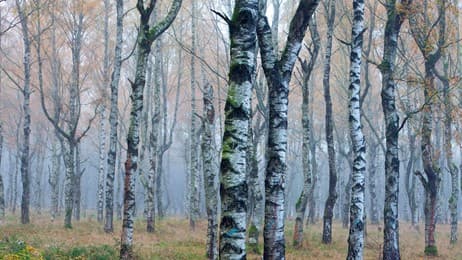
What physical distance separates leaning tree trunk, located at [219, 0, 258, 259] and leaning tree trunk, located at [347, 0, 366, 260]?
5006 mm

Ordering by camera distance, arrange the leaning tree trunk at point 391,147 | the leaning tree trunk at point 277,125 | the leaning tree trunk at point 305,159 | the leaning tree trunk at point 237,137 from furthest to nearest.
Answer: the leaning tree trunk at point 305,159 → the leaning tree trunk at point 391,147 → the leaning tree trunk at point 277,125 → the leaning tree trunk at point 237,137

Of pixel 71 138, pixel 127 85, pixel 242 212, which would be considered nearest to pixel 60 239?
pixel 71 138

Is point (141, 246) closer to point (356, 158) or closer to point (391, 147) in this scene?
point (356, 158)

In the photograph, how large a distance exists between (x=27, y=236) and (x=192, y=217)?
24.6 ft

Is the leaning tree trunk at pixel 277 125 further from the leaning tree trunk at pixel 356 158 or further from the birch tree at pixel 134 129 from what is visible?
the birch tree at pixel 134 129

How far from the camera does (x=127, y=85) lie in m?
34.7

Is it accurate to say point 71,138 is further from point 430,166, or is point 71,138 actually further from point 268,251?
point 430,166

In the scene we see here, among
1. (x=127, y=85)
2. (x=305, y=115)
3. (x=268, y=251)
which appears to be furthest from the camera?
(x=127, y=85)

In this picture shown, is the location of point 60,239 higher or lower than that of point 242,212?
lower

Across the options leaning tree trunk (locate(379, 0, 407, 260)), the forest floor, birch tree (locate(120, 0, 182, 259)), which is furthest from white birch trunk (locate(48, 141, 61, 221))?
leaning tree trunk (locate(379, 0, 407, 260))

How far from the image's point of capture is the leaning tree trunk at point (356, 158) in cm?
1014

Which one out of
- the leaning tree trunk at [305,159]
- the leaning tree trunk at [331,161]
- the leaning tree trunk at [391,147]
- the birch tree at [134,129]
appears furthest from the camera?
the leaning tree trunk at [331,161]

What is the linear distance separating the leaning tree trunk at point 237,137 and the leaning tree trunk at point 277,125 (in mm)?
1839

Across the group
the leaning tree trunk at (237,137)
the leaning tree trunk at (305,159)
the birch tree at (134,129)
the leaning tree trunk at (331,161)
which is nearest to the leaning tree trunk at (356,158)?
the leaning tree trunk at (305,159)
